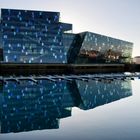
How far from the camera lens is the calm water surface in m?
10.1

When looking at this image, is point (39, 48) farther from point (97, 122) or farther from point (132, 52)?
point (97, 122)

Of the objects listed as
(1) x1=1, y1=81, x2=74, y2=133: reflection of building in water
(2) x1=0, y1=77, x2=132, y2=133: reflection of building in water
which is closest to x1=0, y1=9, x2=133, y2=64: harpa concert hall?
(2) x1=0, y1=77, x2=132, y2=133: reflection of building in water

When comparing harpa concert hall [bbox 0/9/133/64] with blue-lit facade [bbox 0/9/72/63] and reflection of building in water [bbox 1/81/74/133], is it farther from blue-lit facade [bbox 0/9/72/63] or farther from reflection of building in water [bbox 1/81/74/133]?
reflection of building in water [bbox 1/81/74/133]

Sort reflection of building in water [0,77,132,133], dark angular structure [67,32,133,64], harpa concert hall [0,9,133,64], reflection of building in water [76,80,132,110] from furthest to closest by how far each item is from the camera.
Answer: dark angular structure [67,32,133,64] < harpa concert hall [0,9,133,64] < reflection of building in water [76,80,132,110] < reflection of building in water [0,77,132,133]

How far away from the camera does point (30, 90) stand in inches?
867

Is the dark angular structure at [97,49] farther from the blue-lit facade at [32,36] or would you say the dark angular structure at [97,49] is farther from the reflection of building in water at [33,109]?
the reflection of building in water at [33,109]

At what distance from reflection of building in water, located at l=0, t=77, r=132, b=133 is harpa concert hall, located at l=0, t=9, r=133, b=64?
44.3 metres

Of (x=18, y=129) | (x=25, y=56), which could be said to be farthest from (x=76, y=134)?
(x=25, y=56)

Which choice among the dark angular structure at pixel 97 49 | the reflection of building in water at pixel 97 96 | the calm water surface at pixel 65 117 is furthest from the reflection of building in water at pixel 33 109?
the dark angular structure at pixel 97 49

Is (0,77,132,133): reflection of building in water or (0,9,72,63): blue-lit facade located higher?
(0,9,72,63): blue-lit facade

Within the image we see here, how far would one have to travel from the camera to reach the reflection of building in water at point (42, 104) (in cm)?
1162

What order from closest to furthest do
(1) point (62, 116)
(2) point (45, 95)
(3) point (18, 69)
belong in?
(1) point (62, 116) → (2) point (45, 95) → (3) point (18, 69)

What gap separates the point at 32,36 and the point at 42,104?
54.1 metres

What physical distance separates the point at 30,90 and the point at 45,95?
2.51 metres
